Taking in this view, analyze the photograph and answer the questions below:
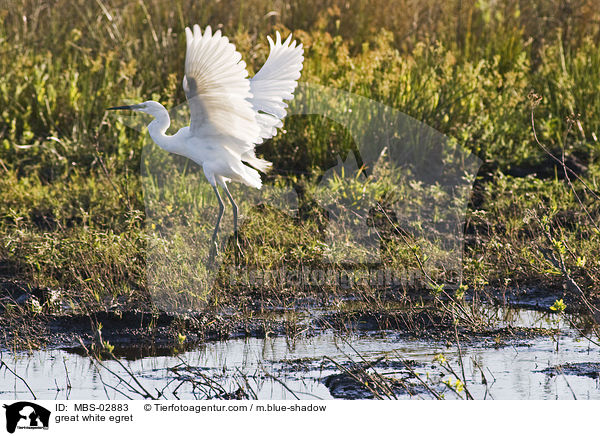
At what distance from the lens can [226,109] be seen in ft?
14.7

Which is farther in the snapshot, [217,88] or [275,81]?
[275,81]

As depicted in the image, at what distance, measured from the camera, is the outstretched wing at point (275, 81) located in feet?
16.2

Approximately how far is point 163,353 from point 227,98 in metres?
1.35

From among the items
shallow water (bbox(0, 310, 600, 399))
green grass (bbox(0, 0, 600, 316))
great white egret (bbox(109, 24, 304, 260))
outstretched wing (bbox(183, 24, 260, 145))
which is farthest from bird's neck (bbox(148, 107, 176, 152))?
shallow water (bbox(0, 310, 600, 399))

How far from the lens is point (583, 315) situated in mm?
4340

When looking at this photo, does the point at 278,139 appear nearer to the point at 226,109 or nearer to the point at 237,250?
the point at 237,250

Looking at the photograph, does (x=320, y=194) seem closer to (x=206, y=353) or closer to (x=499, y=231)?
(x=499, y=231)

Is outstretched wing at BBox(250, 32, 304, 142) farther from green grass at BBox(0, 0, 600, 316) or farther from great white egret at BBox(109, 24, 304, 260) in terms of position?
green grass at BBox(0, 0, 600, 316)

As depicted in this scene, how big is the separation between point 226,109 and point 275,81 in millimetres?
597
